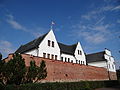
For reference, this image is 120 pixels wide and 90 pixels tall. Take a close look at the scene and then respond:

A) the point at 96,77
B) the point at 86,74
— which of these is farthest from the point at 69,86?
the point at 96,77

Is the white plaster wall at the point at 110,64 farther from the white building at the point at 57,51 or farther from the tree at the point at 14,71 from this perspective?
the tree at the point at 14,71

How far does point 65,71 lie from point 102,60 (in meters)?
19.7

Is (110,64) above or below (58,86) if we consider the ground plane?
above

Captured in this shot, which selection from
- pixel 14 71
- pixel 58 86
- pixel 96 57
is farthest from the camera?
pixel 96 57

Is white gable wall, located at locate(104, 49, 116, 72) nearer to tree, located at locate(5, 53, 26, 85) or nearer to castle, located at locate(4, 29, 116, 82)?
castle, located at locate(4, 29, 116, 82)

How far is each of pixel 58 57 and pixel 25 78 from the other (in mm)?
13981

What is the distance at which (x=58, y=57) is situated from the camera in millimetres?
28297

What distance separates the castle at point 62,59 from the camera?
20328mm

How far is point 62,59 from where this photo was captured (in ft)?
97.6

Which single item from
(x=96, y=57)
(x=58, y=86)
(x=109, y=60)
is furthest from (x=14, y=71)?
(x=109, y=60)

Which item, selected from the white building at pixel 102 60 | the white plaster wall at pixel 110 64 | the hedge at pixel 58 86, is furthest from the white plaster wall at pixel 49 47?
the white plaster wall at pixel 110 64

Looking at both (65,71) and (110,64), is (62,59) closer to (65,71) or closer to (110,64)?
(65,71)

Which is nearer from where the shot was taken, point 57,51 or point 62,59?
point 57,51

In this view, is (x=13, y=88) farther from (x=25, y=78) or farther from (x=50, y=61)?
(x=50, y=61)
